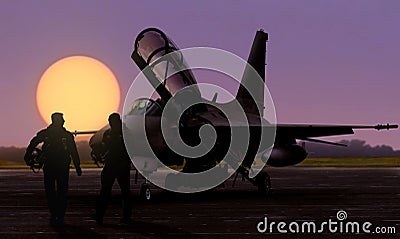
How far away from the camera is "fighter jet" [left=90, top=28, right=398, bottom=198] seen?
55.0ft

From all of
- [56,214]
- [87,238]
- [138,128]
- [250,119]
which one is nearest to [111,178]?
[56,214]

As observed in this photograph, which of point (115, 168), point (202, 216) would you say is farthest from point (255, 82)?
point (115, 168)

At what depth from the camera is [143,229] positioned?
35.2 feet

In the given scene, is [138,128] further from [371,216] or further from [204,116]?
[371,216]

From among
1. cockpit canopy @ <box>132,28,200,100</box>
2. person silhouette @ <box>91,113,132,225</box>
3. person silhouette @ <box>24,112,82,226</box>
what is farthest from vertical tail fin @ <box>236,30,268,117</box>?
person silhouette @ <box>24,112,82,226</box>

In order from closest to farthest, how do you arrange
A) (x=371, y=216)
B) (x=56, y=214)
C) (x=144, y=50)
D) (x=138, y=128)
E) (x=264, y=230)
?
(x=264, y=230), (x=56, y=214), (x=371, y=216), (x=138, y=128), (x=144, y=50)

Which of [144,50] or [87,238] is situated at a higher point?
[144,50]

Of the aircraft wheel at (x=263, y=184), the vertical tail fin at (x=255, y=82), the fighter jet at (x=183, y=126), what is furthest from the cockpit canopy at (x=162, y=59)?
the vertical tail fin at (x=255, y=82)

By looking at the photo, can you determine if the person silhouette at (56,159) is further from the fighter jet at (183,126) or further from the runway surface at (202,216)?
the fighter jet at (183,126)

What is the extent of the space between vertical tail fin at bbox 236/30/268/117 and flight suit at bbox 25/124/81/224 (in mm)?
11890

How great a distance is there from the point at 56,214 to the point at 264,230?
380 cm

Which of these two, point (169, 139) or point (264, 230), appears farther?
point (169, 139)

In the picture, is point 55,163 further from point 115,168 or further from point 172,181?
point 172,181

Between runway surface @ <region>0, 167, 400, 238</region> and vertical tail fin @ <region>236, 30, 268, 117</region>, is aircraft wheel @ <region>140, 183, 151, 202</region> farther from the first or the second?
vertical tail fin @ <region>236, 30, 268, 117</region>
